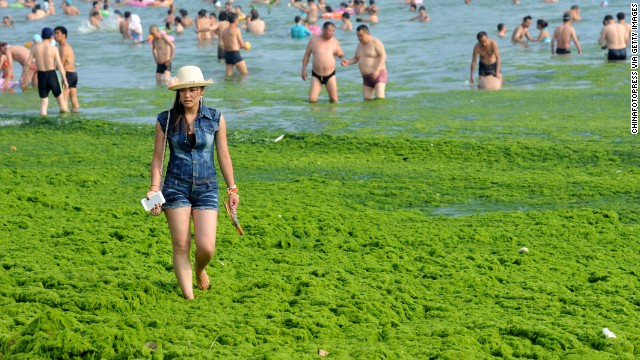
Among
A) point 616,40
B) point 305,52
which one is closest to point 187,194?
point 305,52

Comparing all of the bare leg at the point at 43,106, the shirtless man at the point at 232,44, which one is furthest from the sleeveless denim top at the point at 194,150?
the shirtless man at the point at 232,44

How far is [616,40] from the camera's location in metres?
23.8

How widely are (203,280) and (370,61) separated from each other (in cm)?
1256

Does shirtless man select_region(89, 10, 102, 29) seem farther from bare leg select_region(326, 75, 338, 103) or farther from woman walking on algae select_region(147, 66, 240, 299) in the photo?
woman walking on algae select_region(147, 66, 240, 299)

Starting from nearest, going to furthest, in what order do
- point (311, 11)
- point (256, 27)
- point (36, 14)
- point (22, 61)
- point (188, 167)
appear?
1. point (188, 167)
2. point (22, 61)
3. point (256, 27)
4. point (311, 11)
5. point (36, 14)

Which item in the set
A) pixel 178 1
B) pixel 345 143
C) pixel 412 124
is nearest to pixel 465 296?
pixel 345 143

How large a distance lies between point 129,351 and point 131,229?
130 inches

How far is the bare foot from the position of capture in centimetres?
664

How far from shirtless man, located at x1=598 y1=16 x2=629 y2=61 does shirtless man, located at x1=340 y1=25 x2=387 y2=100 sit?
25.1 feet

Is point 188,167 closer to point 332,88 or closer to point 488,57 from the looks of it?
point 332,88

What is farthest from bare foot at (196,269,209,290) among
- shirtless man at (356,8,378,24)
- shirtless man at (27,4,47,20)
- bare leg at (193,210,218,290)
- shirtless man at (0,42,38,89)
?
shirtless man at (27,4,47,20)

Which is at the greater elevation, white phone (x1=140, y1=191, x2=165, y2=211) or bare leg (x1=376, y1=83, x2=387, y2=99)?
white phone (x1=140, y1=191, x2=165, y2=211)

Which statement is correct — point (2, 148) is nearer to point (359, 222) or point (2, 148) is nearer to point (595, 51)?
point (359, 222)

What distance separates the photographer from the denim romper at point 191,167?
240 inches
